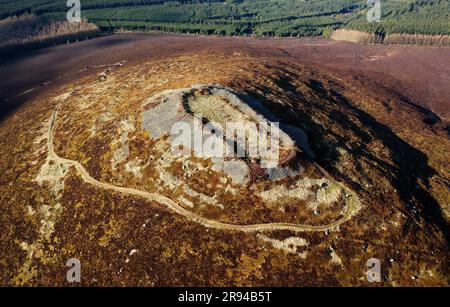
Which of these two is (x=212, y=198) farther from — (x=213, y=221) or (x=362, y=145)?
(x=362, y=145)

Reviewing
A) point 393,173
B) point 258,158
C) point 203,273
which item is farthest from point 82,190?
point 393,173

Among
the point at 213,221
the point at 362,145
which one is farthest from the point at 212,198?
the point at 362,145

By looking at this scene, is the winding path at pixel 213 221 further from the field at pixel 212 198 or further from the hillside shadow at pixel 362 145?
the hillside shadow at pixel 362 145

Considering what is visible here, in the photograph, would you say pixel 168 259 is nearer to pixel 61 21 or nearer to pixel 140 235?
pixel 140 235

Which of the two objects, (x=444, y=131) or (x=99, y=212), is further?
(x=444, y=131)

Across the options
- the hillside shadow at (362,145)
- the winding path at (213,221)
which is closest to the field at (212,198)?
the winding path at (213,221)

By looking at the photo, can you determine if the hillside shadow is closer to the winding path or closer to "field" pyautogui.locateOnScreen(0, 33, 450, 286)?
"field" pyautogui.locateOnScreen(0, 33, 450, 286)
